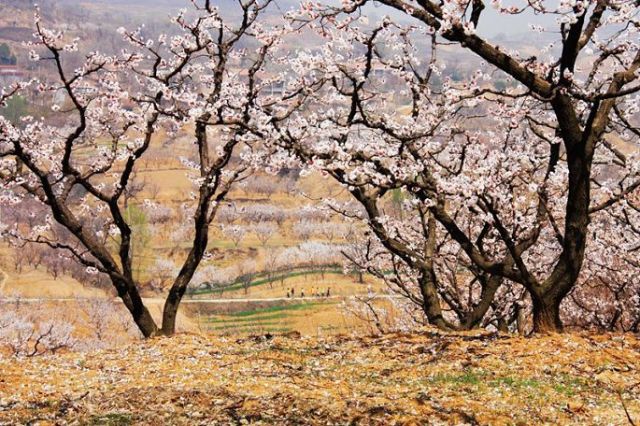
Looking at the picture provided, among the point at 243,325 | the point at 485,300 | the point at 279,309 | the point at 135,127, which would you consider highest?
→ the point at 135,127

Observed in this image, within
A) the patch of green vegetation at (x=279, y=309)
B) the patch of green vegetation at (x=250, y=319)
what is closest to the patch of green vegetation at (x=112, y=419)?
the patch of green vegetation at (x=250, y=319)

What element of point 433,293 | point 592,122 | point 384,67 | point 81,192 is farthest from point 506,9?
point 81,192

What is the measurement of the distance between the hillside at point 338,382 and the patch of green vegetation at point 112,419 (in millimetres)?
21

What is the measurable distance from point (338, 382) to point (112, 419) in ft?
8.96

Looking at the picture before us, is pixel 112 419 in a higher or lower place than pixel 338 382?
lower

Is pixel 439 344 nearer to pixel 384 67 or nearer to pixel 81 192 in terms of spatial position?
pixel 384 67

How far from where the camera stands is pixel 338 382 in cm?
800

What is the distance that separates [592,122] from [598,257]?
10810 mm

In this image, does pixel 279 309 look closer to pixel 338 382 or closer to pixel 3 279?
pixel 3 279

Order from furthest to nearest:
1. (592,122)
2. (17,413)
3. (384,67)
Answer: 1. (384,67)
2. (592,122)
3. (17,413)

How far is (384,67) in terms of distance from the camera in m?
11.3

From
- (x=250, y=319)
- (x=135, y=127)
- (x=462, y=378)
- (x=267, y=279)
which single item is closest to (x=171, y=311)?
(x=135, y=127)

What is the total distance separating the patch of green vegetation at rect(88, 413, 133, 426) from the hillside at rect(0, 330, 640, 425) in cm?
2

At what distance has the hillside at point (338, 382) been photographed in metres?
6.56
